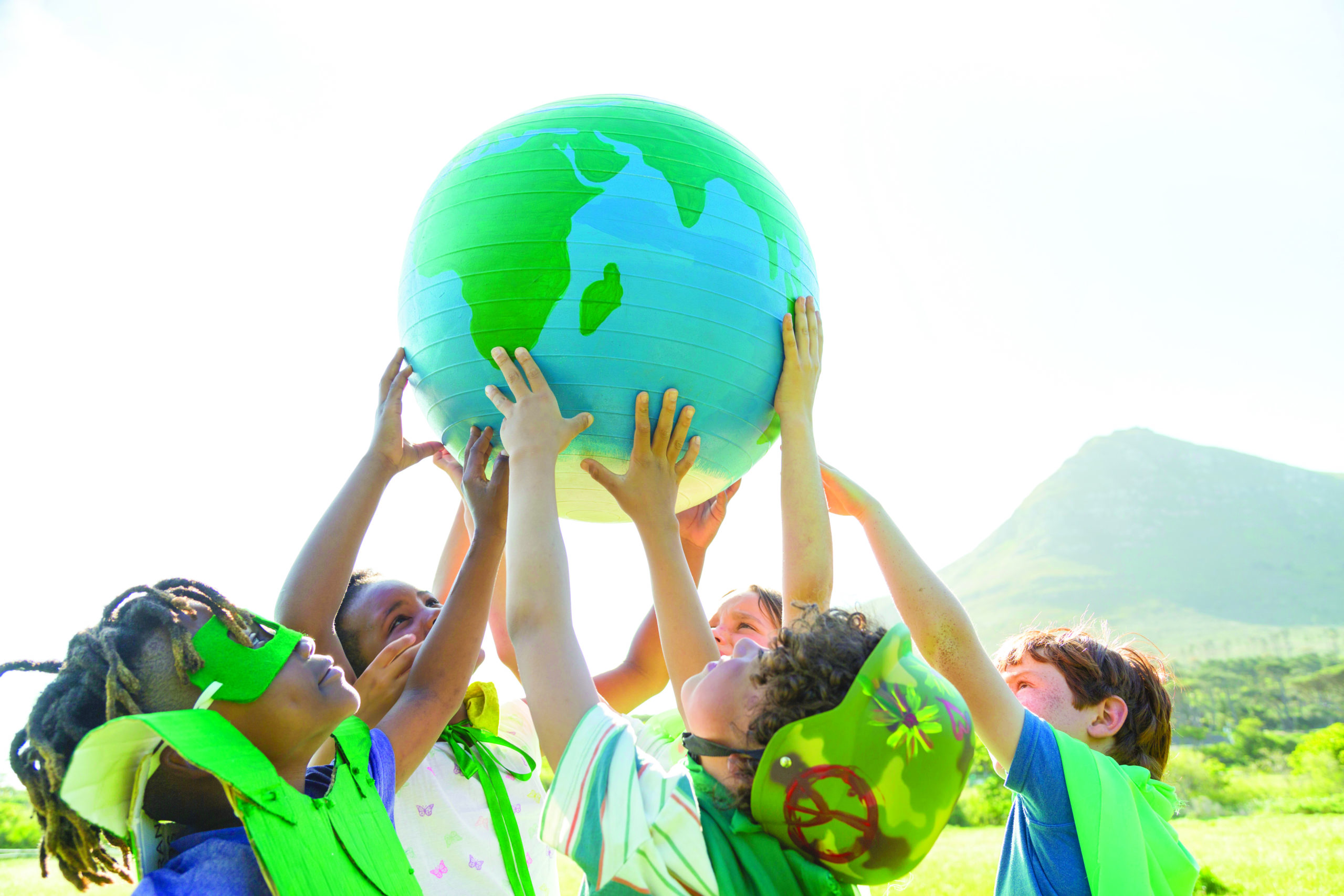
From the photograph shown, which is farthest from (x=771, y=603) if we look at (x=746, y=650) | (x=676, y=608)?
(x=746, y=650)

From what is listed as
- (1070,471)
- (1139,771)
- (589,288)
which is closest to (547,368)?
(589,288)

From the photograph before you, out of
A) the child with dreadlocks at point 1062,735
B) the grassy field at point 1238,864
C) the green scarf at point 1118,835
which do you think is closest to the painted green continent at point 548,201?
the child with dreadlocks at point 1062,735

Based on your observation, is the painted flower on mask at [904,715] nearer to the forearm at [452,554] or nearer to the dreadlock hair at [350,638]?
the dreadlock hair at [350,638]

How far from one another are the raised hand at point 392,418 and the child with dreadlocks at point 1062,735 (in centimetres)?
147

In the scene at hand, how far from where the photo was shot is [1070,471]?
18750 cm

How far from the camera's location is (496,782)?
2.60 metres

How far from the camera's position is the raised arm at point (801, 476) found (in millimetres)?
2406

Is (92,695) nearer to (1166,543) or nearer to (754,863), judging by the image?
(754,863)

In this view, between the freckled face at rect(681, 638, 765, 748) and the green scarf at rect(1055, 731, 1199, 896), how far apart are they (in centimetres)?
107

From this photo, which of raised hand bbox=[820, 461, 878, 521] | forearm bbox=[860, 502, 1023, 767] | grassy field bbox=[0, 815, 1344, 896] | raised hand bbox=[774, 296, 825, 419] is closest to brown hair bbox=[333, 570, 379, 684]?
raised hand bbox=[774, 296, 825, 419]

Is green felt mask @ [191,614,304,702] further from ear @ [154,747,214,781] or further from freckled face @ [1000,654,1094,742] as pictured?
freckled face @ [1000,654,1094,742]

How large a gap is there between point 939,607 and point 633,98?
6.39 ft

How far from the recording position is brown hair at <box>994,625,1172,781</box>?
2.62 metres

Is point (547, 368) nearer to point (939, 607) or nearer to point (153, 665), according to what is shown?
point (153, 665)
